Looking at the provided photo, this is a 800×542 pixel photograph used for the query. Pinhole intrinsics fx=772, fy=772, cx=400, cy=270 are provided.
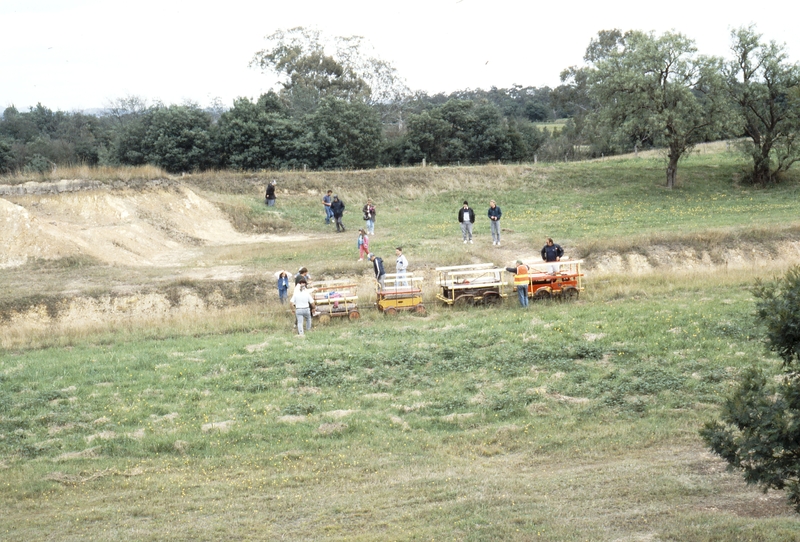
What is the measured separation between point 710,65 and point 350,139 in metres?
24.5

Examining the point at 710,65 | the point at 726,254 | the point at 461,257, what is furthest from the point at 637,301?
the point at 710,65

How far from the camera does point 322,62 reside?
75688 mm

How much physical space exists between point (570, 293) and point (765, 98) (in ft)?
90.2

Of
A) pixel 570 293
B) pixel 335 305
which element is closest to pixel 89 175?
pixel 335 305

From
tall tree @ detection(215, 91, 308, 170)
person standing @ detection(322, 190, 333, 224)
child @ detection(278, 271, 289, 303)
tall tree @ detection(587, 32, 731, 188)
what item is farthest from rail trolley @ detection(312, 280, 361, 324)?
tall tree @ detection(215, 91, 308, 170)

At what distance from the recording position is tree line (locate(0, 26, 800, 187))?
43156 mm

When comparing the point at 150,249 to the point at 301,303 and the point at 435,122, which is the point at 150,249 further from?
the point at 435,122

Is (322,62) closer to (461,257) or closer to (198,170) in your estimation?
(198,170)

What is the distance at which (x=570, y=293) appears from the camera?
2341 cm

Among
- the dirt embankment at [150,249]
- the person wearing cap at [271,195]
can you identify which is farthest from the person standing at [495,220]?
the person wearing cap at [271,195]

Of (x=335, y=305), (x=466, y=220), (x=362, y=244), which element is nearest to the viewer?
(x=335, y=305)

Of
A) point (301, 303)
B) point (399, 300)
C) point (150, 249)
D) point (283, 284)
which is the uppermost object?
point (150, 249)

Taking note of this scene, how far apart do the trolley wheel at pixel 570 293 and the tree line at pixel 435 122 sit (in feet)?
39.2

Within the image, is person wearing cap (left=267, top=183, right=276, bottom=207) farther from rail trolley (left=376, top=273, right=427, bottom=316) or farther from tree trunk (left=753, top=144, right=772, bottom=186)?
tree trunk (left=753, top=144, right=772, bottom=186)
